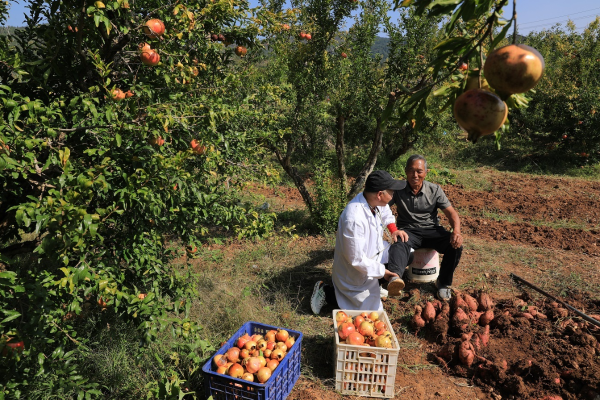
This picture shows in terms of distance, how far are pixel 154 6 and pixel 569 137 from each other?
11785mm

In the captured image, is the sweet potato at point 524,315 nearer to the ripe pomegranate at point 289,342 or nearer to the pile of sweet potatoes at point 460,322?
the pile of sweet potatoes at point 460,322

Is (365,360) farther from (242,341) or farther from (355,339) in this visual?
(242,341)

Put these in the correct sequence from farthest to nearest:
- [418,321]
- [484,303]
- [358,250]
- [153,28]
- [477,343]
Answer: [484,303], [418,321], [358,250], [477,343], [153,28]

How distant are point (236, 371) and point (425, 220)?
2.66 metres

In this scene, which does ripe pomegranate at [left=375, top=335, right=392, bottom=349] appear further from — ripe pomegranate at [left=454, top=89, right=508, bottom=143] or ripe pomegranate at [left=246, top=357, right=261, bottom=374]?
ripe pomegranate at [left=454, top=89, right=508, bottom=143]

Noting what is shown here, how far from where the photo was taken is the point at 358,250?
3.42 meters

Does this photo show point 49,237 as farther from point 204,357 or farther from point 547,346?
point 547,346

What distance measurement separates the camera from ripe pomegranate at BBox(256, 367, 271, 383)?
248 centimetres

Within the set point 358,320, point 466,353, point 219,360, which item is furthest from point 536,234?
point 219,360

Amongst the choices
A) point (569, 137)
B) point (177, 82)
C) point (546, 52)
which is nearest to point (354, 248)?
point (177, 82)

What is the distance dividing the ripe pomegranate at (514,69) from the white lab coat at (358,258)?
8.48 feet

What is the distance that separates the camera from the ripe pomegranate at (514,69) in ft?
2.75

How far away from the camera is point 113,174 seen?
78.4 inches

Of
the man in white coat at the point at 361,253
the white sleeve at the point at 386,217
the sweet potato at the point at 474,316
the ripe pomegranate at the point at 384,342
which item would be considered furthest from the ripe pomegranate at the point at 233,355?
the white sleeve at the point at 386,217
